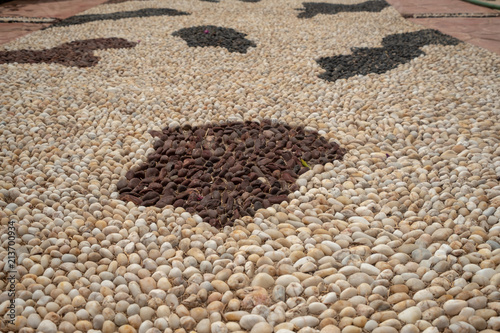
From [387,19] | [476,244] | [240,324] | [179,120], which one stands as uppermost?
[387,19]

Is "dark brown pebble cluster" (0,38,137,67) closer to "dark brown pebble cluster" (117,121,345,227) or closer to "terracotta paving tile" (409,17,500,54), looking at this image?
"dark brown pebble cluster" (117,121,345,227)

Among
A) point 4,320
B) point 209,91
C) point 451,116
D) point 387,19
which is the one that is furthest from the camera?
point 387,19

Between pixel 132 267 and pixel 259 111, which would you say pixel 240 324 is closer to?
pixel 132 267

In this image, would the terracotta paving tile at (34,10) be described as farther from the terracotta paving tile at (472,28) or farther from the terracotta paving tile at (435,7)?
the terracotta paving tile at (435,7)

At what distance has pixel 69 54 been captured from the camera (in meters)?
6.38

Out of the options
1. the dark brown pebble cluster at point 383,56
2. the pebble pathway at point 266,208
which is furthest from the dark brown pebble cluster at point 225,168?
the dark brown pebble cluster at point 383,56

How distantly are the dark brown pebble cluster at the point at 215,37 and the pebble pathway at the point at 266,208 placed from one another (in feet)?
4.36

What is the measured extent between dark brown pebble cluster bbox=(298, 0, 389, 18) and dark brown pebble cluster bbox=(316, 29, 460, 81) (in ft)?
11.1

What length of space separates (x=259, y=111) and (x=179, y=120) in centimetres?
100

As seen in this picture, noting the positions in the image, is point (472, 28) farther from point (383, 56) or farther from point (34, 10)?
point (34, 10)

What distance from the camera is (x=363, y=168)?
333 centimetres

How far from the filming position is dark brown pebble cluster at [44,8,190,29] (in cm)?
891

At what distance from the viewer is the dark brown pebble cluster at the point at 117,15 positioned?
29.2 feet

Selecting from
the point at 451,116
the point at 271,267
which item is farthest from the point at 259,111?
the point at 271,267
